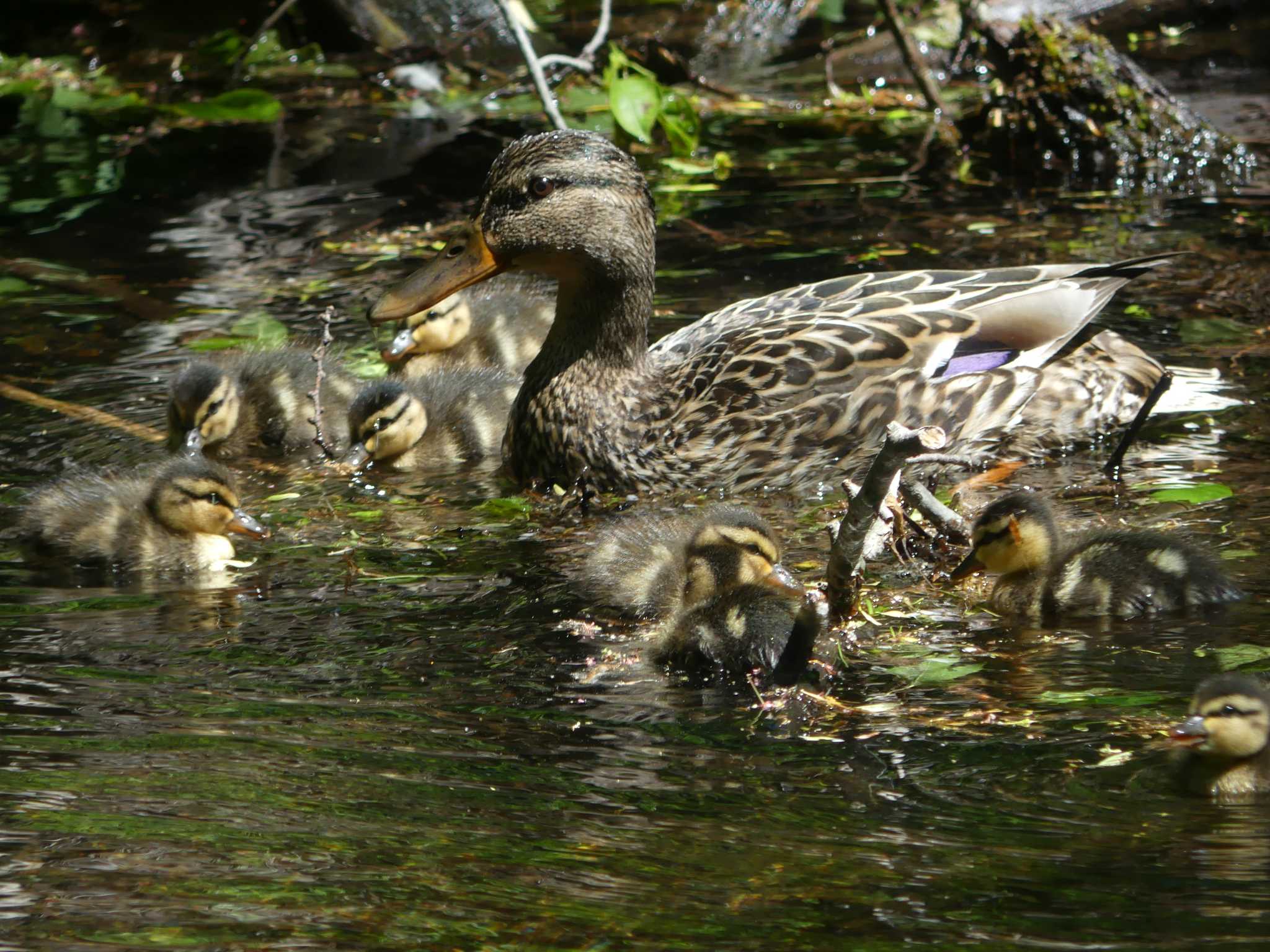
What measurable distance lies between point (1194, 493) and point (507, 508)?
77.6 inches

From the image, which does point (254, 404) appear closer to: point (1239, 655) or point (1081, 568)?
point (1081, 568)

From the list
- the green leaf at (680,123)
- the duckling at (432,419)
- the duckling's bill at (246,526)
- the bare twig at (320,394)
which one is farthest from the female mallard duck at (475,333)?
the green leaf at (680,123)

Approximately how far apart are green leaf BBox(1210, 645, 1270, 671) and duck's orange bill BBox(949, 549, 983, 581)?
2.19 ft

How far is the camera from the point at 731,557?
3.82 m

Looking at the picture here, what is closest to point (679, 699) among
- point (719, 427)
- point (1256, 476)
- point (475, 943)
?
point (475, 943)

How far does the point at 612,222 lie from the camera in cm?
537

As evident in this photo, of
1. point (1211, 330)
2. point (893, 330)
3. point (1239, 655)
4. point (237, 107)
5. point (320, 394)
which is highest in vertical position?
point (237, 107)

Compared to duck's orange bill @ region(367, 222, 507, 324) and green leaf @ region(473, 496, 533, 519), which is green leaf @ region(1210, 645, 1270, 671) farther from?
duck's orange bill @ region(367, 222, 507, 324)

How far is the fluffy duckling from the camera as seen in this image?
354 cm

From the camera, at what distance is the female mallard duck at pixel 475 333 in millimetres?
6363

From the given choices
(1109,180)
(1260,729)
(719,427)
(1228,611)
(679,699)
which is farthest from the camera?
(1109,180)

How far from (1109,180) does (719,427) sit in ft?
13.3

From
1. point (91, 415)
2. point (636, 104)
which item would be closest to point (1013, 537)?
point (91, 415)

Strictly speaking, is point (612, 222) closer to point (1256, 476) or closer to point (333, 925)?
point (1256, 476)
